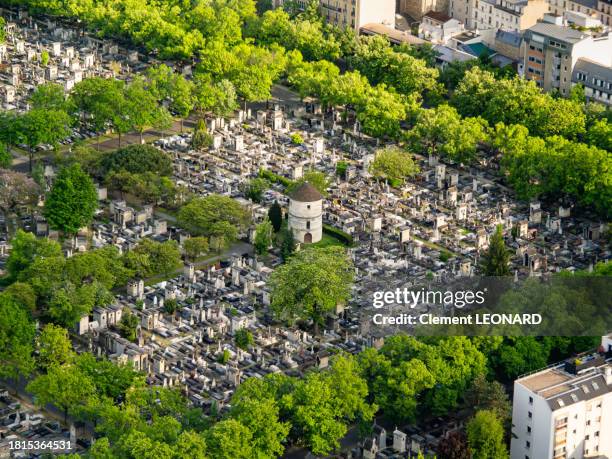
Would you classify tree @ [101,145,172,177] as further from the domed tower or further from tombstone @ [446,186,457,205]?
tombstone @ [446,186,457,205]

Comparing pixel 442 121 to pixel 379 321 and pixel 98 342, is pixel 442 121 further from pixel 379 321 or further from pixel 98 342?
pixel 98 342

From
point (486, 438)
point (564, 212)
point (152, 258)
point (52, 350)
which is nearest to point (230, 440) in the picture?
point (486, 438)

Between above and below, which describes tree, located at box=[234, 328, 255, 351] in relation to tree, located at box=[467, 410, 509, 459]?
below

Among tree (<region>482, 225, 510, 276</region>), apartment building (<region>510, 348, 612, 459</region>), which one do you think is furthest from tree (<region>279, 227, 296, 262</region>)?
apartment building (<region>510, 348, 612, 459</region>)

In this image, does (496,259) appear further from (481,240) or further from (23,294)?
(23,294)

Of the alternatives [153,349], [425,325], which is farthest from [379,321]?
[153,349]
